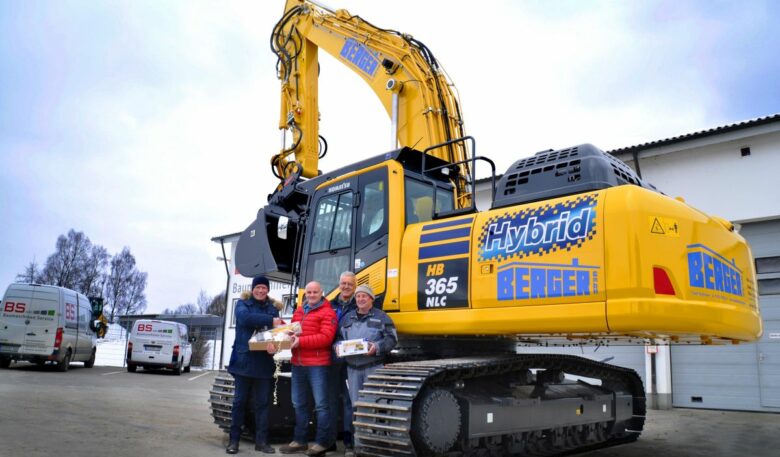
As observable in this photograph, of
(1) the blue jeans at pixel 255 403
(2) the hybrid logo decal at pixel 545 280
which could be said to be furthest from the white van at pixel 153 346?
(2) the hybrid logo decal at pixel 545 280

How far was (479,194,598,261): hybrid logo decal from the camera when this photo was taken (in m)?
5.05

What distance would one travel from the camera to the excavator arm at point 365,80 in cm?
860

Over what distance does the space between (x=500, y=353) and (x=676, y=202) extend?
2393 mm

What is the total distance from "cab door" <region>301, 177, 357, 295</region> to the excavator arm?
1.50 metres

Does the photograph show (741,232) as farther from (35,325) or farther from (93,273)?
(93,273)

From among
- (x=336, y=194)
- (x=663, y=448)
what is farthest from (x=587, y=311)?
(x=663, y=448)

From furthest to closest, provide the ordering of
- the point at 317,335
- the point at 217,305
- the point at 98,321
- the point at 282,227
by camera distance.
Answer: the point at 217,305 < the point at 98,321 < the point at 282,227 < the point at 317,335

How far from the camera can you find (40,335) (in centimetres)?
1670

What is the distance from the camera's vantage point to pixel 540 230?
5.25 m

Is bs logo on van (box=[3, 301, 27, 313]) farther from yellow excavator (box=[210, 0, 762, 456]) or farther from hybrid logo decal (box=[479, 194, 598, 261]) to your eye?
hybrid logo decal (box=[479, 194, 598, 261])

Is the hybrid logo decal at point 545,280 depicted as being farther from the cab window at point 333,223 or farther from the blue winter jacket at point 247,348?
the blue winter jacket at point 247,348

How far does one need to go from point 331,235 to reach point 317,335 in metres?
1.29

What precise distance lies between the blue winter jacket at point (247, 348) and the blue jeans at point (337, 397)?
692 mm

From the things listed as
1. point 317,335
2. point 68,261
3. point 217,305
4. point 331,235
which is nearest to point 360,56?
point 331,235
